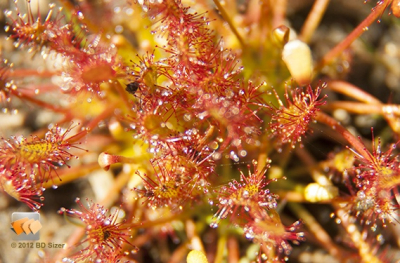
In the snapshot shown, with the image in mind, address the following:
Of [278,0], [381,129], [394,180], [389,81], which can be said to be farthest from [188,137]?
[389,81]

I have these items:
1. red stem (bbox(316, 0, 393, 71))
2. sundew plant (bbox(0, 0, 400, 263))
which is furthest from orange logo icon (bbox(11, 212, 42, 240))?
red stem (bbox(316, 0, 393, 71))

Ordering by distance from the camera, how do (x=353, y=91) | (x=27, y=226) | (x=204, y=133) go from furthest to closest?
(x=353, y=91)
(x=27, y=226)
(x=204, y=133)

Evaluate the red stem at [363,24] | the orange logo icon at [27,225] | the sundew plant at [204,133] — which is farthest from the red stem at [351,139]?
the orange logo icon at [27,225]

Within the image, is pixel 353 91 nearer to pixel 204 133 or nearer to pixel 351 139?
pixel 351 139

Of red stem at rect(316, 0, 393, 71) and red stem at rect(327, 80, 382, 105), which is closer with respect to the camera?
red stem at rect(316, 0, 393, 71)

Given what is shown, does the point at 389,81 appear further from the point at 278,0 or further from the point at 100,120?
the point at 100,120

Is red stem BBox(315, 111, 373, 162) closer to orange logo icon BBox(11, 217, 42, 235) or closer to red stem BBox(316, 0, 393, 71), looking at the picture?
red stem BBox(316, 0, 393, 71)

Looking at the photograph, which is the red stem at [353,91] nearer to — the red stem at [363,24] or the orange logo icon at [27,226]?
the red stem at [363,24]

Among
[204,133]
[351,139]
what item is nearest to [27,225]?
[204,133]
